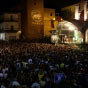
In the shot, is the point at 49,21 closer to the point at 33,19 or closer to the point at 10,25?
the point at 33,19

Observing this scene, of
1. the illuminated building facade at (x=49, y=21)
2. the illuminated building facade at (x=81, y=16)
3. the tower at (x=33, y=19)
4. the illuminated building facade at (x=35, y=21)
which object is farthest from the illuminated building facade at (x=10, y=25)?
the illuminated building facade at (x=81, y=16)

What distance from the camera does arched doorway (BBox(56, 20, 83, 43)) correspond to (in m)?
39.4

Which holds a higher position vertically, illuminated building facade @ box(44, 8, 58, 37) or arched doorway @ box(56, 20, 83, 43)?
illuminated building facade @ box(44, 8, 58, 37)

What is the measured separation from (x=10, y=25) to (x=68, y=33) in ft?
73.6

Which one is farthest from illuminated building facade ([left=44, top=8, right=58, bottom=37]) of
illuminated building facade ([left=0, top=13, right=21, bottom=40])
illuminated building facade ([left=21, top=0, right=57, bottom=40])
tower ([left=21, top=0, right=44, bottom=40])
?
illuminated building facade ([left=0, top=13, right=21, bottom=40])

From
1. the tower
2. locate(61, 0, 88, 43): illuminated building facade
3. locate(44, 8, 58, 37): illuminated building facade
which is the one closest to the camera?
→ locate(61, 0, 88, 43): illuminated building facade

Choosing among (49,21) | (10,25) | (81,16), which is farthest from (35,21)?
(81,16)

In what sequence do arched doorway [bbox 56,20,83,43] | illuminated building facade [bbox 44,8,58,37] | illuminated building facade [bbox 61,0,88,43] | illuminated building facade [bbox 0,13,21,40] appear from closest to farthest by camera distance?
illuminated building facade [bbox 61,0,88,43] → arched doorway [bbox 56,20,83,43] → illuminated building facade [bbox 44,8,58,37] → illuminated building facade [bbox 0,13,21,40]

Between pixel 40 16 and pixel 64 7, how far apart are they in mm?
5804

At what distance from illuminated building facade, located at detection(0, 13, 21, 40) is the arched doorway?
19.7 meters

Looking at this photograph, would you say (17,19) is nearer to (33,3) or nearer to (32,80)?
(33,3)

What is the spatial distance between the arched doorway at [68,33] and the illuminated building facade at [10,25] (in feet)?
64.6

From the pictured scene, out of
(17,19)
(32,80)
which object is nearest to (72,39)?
(17,19)

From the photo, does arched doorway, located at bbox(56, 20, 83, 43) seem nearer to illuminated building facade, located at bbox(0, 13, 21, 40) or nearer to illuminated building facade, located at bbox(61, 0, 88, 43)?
illuminated building facade, located at bbox(61, 0, 88, 43)
